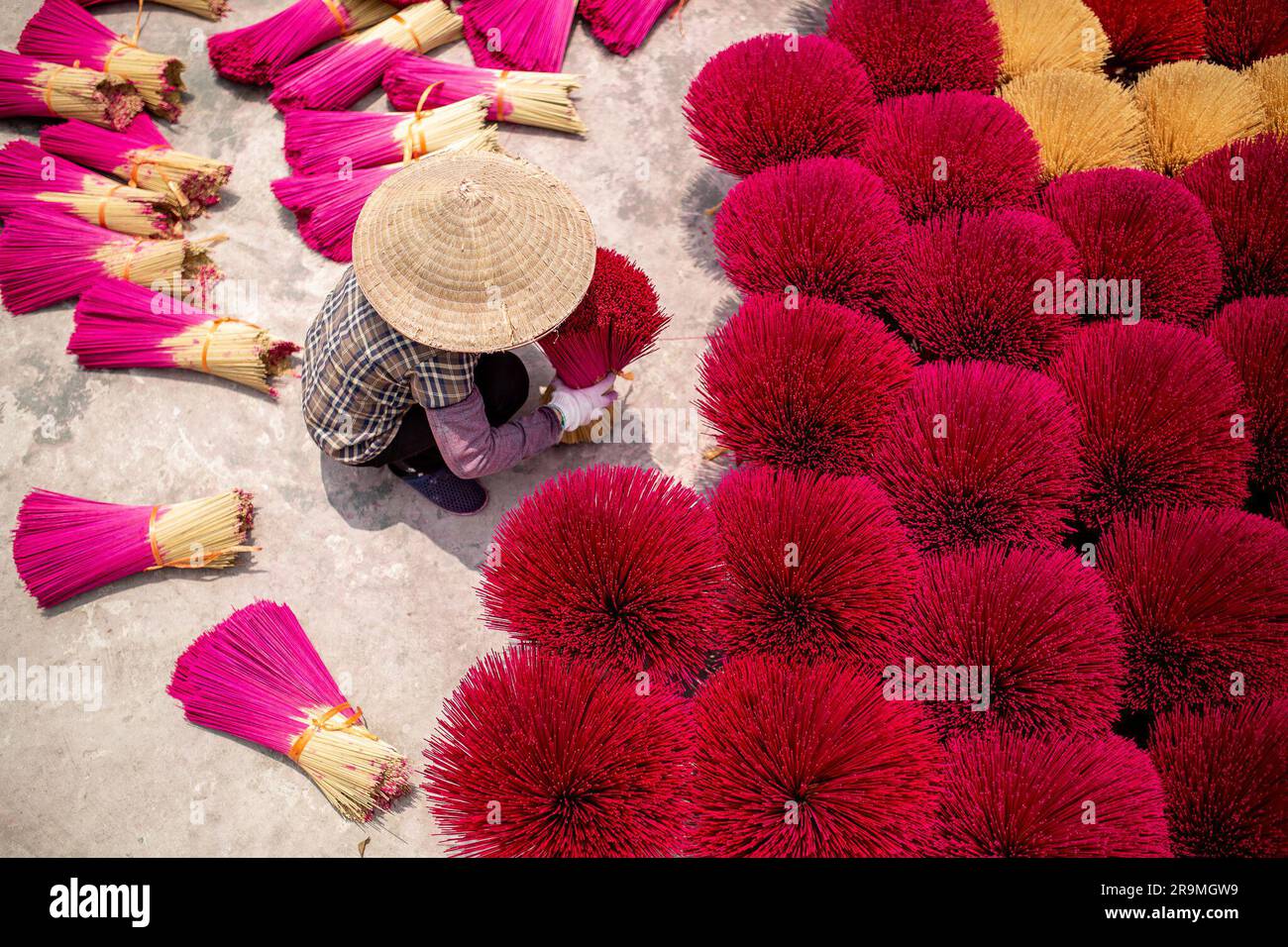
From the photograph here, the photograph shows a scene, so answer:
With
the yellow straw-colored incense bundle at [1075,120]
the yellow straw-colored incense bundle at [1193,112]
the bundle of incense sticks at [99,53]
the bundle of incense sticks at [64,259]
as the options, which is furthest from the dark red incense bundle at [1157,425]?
the bundle of incense sticks at [99,53]

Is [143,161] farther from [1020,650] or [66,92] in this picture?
[1020,650]

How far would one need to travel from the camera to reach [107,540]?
1826 millimetres

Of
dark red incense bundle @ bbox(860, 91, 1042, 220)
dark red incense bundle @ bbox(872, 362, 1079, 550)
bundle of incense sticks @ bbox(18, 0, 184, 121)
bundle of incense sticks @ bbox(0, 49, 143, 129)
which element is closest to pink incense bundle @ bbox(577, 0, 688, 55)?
dark red incense bundle @ bbox(860, 91, 1042, 220)

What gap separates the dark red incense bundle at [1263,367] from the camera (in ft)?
5.64

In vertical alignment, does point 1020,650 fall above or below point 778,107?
below

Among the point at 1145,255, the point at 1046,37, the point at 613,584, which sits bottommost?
the point at 613,584

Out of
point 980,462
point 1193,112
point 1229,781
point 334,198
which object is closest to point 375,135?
point 334,198

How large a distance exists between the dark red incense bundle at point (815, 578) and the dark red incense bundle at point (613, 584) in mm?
51

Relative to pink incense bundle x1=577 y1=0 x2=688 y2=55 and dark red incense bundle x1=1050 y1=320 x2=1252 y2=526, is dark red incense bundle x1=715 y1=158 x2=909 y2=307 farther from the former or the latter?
pink incense bundle x1=577 y1=0 x2=688 y2=55

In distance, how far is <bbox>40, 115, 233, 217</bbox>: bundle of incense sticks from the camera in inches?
84.6

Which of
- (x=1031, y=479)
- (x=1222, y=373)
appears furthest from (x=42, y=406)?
(x=1222, y=373)

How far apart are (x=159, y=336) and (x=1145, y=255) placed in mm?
2192

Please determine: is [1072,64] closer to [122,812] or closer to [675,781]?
[675,781]

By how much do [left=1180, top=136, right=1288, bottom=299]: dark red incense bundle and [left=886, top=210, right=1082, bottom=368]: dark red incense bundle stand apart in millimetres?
442
